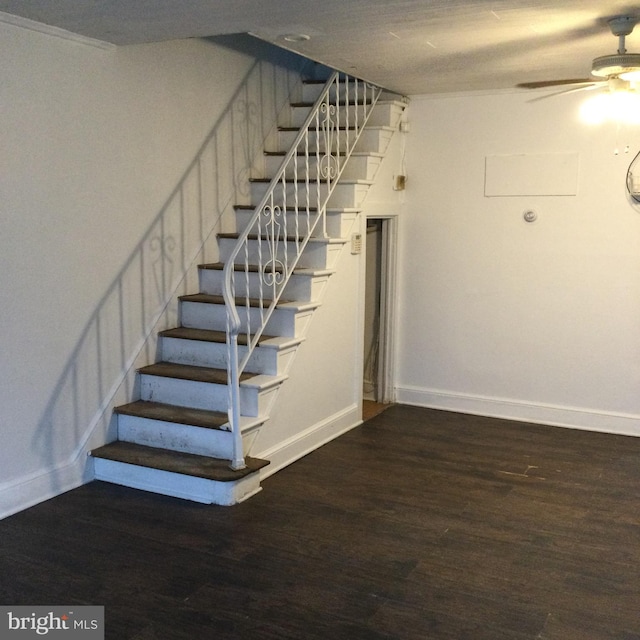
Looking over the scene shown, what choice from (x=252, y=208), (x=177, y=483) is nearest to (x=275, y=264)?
(x=252, y=208)

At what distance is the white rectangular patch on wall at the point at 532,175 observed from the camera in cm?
544

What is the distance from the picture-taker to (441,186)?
5.91 metres

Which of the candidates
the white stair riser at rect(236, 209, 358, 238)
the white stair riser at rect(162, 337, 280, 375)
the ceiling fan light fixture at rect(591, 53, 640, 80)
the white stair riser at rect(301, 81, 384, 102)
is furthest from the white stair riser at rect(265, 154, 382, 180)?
the ceiling fan light fixture at rect(591, 53, 640, 80)

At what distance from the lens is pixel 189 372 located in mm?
4633

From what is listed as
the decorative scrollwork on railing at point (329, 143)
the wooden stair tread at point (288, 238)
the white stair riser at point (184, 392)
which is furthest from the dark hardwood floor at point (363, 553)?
the decorative scrollwork on railing at point (329, 143)

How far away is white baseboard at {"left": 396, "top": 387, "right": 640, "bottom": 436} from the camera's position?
5473 mm

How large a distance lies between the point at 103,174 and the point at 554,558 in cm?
310

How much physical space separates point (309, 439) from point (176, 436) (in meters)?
0.97

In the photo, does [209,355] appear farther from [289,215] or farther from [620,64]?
[620,64]

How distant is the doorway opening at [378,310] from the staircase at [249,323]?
731 millimetres

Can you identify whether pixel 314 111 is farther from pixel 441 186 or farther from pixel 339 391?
pixel 339 391

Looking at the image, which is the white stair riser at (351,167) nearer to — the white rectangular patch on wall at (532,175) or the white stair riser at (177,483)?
the white rectangular patch on wall at (532,175)

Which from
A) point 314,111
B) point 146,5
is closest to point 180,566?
point 146,5

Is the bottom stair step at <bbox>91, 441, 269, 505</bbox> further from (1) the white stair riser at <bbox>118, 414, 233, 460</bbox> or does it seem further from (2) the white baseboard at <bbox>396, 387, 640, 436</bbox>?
(2) the white baseboard at <bbox>396, 387, 640, 436</bbox>
